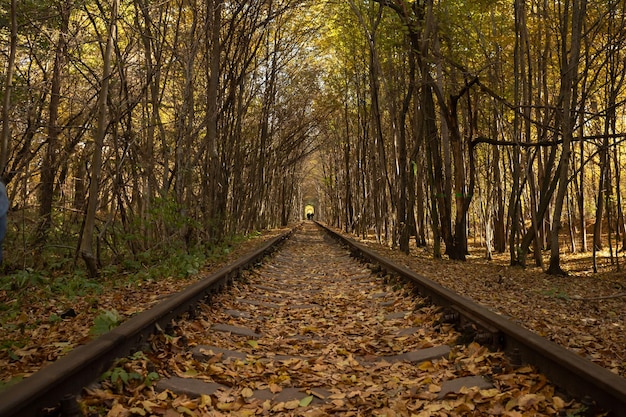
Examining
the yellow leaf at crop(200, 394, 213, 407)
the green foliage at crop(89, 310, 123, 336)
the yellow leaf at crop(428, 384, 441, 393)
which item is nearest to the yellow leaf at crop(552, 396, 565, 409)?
the yellow leaf at crop(428, 384, 441, 393)

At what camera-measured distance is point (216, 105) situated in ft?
43.6

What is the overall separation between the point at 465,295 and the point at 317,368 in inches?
121

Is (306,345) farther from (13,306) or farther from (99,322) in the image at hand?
(13,306)

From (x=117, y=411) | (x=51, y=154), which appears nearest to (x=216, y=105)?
(x=51, y=154)

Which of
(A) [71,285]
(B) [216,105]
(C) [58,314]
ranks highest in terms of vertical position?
(B) [216,105]

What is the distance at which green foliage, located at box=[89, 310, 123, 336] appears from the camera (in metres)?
4.06

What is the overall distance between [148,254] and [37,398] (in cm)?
762

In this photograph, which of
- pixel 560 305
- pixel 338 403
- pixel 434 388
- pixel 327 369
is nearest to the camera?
pixel 338 403

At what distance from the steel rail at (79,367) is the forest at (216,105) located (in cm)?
323

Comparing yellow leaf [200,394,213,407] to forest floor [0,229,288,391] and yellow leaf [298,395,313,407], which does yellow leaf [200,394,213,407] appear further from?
forest floor [0,229,288,391]

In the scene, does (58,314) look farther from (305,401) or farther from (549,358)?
(549,358)

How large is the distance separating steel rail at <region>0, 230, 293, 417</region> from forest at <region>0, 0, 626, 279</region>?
3.23 meters

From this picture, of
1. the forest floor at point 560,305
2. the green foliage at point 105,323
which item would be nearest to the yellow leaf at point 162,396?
the green foliage at point 105,323

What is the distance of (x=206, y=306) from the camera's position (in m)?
6.00
